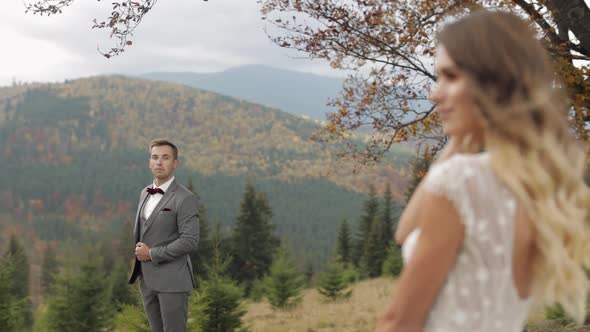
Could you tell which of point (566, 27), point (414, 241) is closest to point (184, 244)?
point (414, 241)

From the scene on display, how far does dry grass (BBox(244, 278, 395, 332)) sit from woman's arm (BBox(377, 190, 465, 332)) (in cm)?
1198

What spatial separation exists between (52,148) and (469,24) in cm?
20214

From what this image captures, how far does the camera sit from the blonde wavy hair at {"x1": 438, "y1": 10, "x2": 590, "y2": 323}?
1.45 metres

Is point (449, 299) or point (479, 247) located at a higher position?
point (479, 247)

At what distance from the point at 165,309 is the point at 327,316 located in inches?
516

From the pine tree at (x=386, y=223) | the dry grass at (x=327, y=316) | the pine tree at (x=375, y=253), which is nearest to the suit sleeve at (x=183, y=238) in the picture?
the dry grass at (x=327, y=316)

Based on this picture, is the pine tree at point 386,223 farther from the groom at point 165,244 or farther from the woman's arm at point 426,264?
the woman's arm at point 426,264

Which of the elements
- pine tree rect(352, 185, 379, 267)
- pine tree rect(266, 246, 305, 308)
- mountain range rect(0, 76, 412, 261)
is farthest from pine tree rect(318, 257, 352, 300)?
mountain range rect(0, 76, 412, 261)

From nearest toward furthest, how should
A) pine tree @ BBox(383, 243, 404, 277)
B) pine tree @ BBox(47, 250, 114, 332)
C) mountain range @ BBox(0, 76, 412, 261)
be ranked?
1. pine tree @ BBox(47, 250, 114, 332)
2. pine tree @ BBox(383, 243, 404, 277)
3. mountain range @ BBox(0, 76, 412, 261)

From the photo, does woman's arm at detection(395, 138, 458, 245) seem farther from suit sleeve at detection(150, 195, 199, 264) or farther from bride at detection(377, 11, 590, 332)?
suit sleeve at detection(150, 195, 199, 264)

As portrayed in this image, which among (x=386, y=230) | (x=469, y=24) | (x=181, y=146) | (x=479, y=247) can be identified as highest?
(x=181, y=146)

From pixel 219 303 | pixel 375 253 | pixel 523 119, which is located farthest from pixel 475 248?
pixel 375 253

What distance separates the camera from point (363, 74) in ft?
24.6

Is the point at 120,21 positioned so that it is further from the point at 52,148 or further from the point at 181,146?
the point at 52,148
